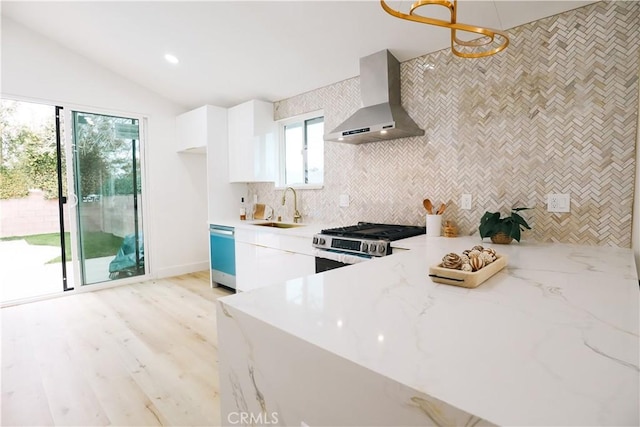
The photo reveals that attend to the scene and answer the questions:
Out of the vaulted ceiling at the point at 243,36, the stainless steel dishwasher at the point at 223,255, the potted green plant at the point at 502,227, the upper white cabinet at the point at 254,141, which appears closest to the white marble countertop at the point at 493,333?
the potted green plant at the point at 502,227

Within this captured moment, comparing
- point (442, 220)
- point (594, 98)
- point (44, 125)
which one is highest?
point (44, 125)

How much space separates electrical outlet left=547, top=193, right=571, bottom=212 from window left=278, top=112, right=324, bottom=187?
86.1 inches

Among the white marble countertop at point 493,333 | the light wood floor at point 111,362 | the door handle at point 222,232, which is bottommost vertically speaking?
the light wood floor at point 111,362

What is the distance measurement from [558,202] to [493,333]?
1.85 m

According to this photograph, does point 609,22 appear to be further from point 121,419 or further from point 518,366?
point 121,419

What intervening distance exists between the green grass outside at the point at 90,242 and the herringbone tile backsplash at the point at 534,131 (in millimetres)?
3534

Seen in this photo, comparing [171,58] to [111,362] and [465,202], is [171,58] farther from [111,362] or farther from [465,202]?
[465,202]

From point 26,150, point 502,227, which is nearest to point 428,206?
point 502,227

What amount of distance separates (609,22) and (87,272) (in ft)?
17.9

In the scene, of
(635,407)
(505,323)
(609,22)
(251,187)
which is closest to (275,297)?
(505,323)

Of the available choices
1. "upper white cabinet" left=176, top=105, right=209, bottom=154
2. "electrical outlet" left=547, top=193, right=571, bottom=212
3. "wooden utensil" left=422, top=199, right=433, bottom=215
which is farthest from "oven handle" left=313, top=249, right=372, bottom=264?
"upper white cabinet" left=176, top=105, right=209, bottom=154

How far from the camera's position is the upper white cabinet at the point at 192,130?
4.32m

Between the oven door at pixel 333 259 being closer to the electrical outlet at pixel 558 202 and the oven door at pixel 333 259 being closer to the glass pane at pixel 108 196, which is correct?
the electrical outlet at pixel 558 202

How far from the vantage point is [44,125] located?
152 inches
